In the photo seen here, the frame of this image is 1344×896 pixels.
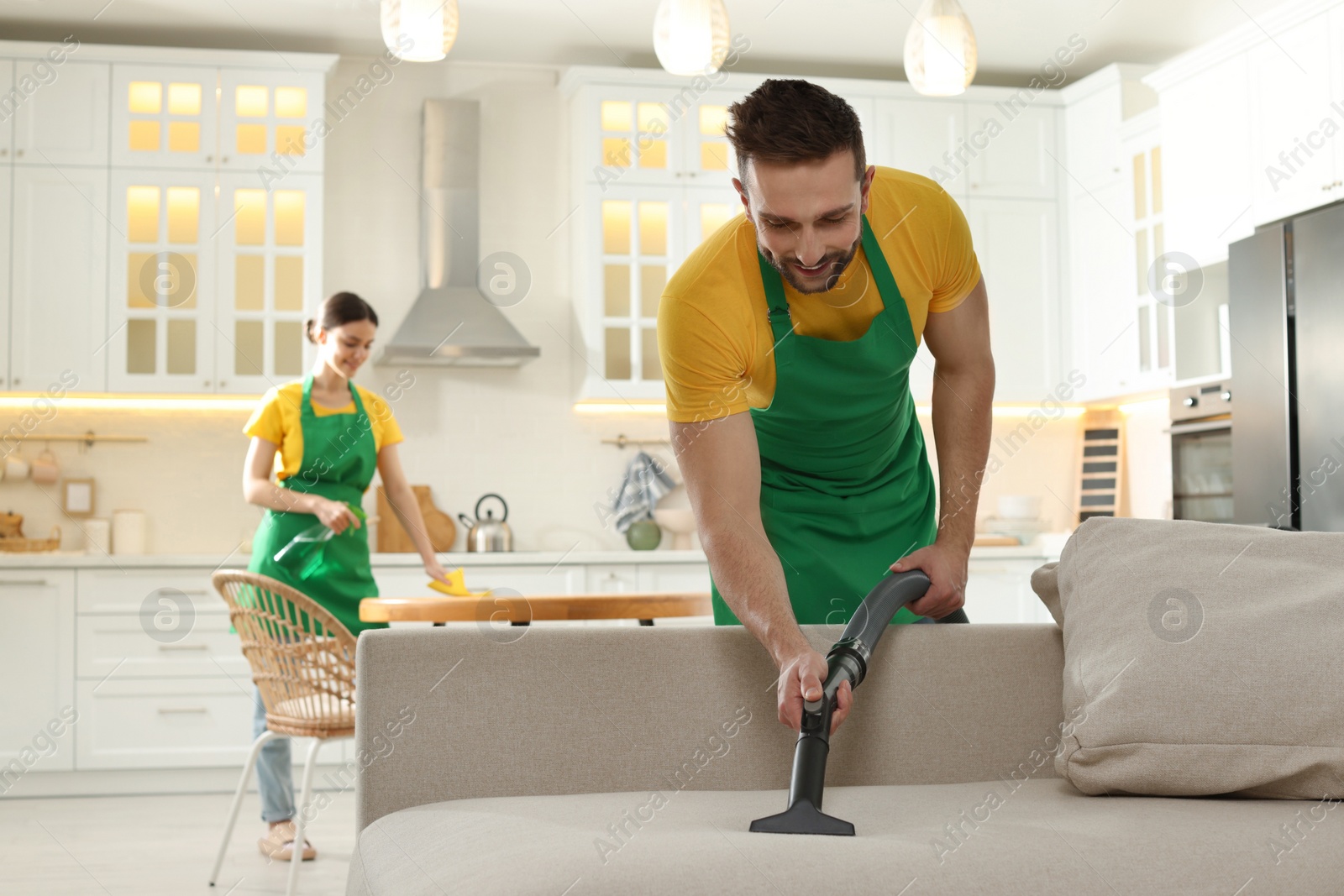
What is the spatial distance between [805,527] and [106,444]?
386 cm

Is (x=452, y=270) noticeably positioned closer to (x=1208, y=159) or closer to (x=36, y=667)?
(x=36, y=667)

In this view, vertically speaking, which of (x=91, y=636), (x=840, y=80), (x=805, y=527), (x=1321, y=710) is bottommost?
(x=91, y=636)

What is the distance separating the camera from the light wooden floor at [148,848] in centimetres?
305

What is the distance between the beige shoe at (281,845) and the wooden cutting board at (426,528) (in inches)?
59.4

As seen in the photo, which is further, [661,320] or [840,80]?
[840,80]

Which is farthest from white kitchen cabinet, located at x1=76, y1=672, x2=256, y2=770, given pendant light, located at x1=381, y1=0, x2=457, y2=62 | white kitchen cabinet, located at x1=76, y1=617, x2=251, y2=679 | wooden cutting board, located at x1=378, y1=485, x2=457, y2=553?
pendant light, located at x1=381, y1=0, x2=457, y2=62

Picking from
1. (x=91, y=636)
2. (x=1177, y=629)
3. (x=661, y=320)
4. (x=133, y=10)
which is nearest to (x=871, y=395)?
(x=661, y=320)

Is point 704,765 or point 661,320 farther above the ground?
point 661,320

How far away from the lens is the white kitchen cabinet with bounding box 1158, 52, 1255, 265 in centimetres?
412

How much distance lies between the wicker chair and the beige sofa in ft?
4.47

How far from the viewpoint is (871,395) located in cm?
176

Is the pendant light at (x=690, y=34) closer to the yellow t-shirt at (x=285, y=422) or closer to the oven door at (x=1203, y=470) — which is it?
the yellow t-shirt at (x=285, y=422)

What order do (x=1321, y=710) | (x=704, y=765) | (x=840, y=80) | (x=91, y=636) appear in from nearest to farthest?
1. (x=1321, y=710)
2. (x=704, y=765)
3. (x=91, y=636)
4. (x=840, y=80)

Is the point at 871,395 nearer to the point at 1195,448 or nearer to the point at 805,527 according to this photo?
the point at 805,527
